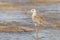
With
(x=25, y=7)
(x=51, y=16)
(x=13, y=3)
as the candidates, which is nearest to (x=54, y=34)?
(x=51, y=16)

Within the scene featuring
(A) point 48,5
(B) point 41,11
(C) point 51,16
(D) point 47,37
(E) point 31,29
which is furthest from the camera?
(A) point 48,5

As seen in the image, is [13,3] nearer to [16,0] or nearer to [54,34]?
[16,0]

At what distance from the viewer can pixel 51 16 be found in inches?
184

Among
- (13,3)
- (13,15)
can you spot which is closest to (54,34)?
(13,15)

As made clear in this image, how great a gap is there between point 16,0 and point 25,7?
2.61 ft

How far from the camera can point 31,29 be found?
3744 millimetres

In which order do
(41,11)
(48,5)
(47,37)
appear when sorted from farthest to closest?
(48,5) → (41,11) → (47,37)

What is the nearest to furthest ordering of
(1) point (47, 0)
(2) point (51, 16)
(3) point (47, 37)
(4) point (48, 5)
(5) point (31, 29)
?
(3) point (47, 37)
(5) point (31, 29)
(2) point (51, 16)
(4) point (48, 5)
(1) point (47, 0)

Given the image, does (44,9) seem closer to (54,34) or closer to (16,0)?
(16,0)

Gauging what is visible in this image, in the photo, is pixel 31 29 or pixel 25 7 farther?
pixel 25 7

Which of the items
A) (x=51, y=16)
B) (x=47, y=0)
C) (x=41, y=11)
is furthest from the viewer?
(x=47, y=0)

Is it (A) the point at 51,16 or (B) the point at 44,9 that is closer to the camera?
(A) the point at 51,16

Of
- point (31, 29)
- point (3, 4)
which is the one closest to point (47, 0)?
Answer: point (3, 4)

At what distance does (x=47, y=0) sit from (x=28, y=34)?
8.98ft
